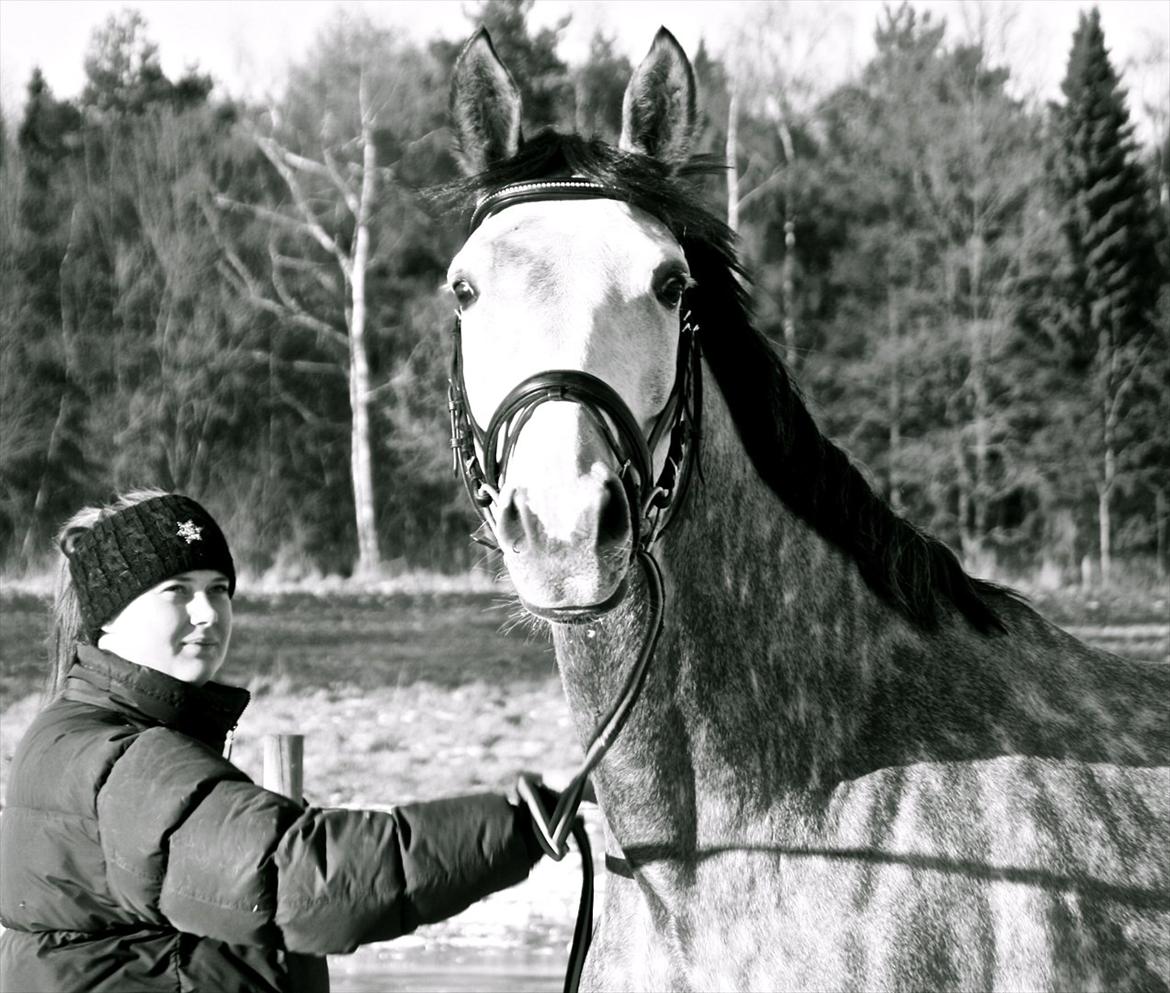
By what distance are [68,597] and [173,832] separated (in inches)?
28.9

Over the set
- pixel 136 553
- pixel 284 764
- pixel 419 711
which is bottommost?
pixel 419 711

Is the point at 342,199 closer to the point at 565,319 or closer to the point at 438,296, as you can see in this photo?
the point at 438,296

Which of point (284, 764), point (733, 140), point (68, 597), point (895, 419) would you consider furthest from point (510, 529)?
point (895, 419)

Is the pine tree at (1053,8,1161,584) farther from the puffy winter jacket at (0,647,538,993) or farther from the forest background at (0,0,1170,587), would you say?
the puffy winter jacket at (0,647,538,993)

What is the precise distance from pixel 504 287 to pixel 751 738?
908mm

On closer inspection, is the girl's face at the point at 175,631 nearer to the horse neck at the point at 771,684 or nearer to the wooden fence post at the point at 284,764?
the horse neck at the point at 771,684

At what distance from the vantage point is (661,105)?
9.89 feet

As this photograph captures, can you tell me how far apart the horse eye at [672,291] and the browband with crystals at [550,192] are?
205mm

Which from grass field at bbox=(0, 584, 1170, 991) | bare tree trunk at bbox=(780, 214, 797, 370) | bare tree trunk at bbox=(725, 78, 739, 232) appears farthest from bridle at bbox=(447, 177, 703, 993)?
bare tree trunk at bbox=(780, 214, 797, 370)

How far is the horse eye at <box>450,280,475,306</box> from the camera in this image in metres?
2.77

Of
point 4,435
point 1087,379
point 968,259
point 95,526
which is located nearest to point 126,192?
point 4,435

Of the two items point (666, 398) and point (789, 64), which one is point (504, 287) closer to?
point (666, 398)

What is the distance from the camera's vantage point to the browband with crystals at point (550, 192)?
9.29ft

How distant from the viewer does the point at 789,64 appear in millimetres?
25984
